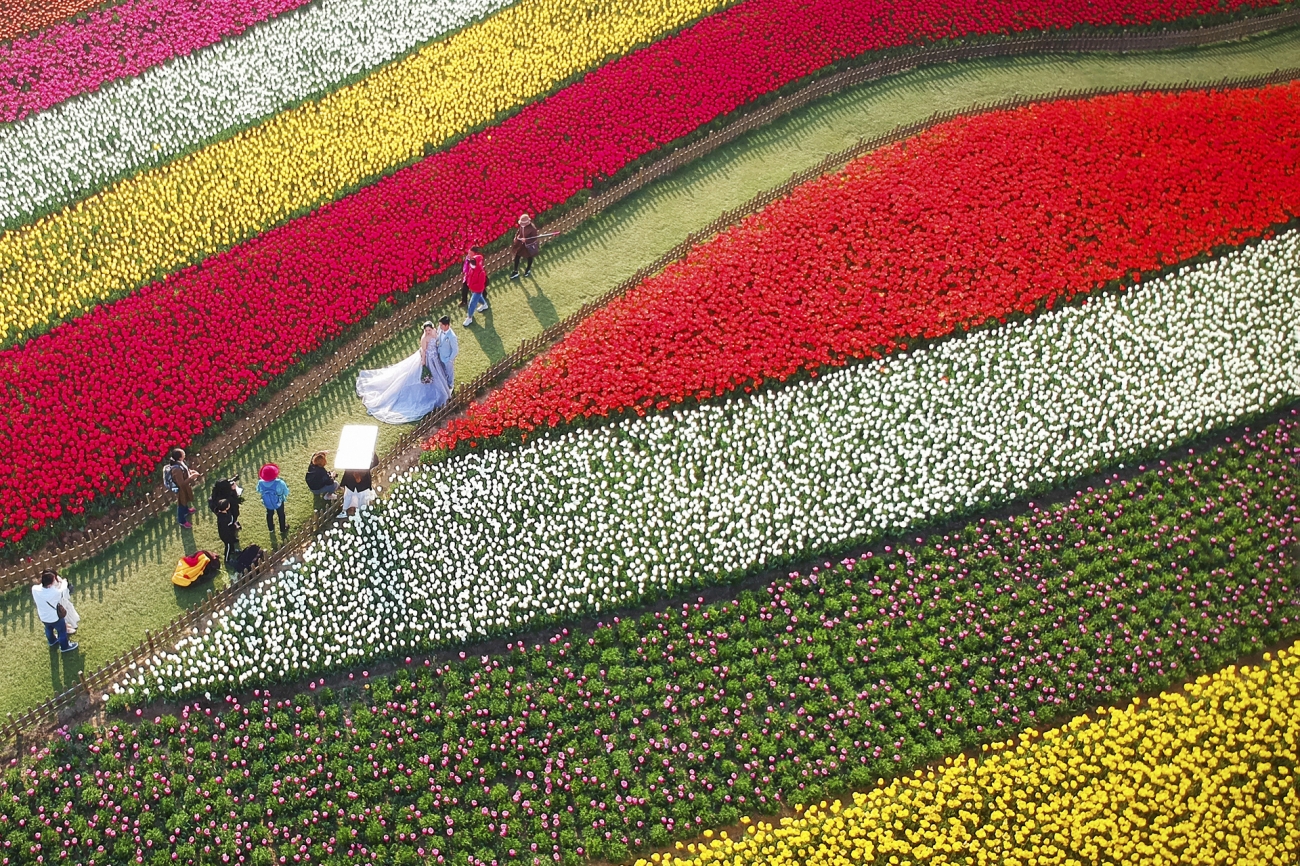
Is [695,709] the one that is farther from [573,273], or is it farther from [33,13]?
[33,13]

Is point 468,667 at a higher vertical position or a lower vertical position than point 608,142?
lower

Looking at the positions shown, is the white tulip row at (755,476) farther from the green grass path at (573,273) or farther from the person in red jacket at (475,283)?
the person in red jacket at (475,283)

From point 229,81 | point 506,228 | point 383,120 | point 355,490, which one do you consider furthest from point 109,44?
point 355,490

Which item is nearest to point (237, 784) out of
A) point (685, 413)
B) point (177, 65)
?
point (685, 413)

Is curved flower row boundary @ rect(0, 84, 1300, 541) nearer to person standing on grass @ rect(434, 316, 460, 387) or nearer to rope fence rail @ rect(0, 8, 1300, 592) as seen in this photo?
rope fence rail @ rect(0, 8, 1300, 592)

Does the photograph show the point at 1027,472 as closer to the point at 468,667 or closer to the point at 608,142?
the point at 468,667
